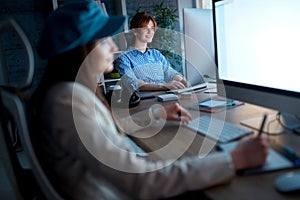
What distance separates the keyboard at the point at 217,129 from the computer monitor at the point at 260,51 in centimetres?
18

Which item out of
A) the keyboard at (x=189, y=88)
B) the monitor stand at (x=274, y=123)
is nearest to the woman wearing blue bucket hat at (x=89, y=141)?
the monitor stand at (x=274, y=123)

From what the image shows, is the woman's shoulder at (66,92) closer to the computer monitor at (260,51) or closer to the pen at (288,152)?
the pen at (288,152)

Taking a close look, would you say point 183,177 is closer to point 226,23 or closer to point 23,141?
point 23,141

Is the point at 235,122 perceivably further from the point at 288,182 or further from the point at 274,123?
the point at 288,182

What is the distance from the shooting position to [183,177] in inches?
27.2

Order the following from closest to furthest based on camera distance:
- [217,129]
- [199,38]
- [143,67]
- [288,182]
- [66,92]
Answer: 1. [288,182]
2. [66,92]
3. [217,129]
4. [199,38]
5. [143,67]

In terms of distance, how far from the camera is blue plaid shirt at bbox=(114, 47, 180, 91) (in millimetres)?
2596

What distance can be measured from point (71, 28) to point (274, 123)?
2.54 feet

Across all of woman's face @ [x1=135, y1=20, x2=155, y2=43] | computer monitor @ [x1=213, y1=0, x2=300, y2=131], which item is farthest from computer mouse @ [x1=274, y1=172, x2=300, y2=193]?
woman's face @ [x1=135, y1=20, x2=155, y2=43]

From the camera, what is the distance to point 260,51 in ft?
3.75

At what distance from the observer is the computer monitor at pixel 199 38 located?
1.80m

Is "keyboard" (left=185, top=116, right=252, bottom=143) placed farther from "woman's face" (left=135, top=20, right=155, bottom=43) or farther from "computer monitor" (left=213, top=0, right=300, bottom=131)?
"woman's face" (left=135, top=20, right=155, bottom=43)

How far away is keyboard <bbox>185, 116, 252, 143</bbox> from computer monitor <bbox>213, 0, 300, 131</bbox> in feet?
0.60

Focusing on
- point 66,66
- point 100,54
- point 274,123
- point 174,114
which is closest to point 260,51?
point 274,123
